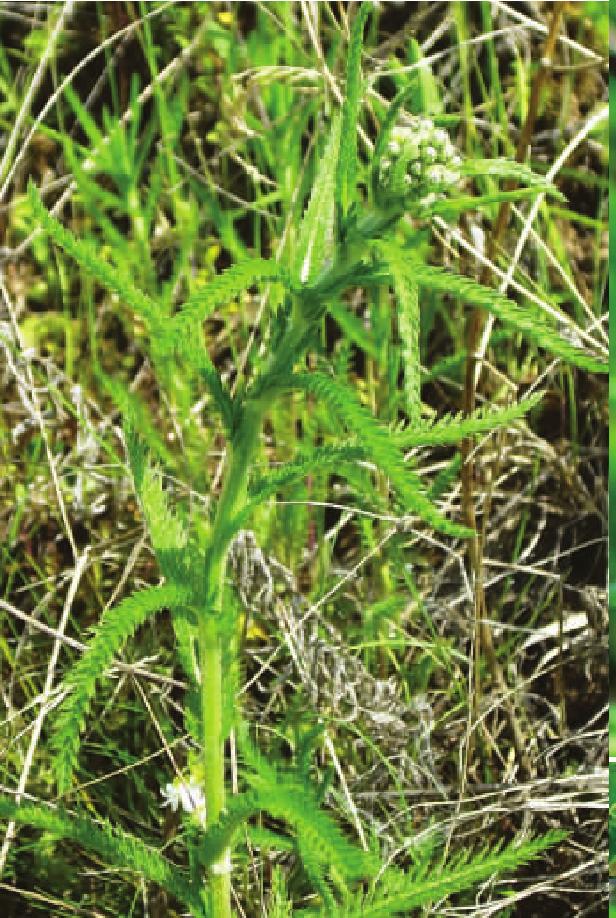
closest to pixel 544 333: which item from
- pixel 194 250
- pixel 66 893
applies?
pixel 66 893

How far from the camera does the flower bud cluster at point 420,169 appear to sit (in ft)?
3.36

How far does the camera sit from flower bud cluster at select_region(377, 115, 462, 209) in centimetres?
103

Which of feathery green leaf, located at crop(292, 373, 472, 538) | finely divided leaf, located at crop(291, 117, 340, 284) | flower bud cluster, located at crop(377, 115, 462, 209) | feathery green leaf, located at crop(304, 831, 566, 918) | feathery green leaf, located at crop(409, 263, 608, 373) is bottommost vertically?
feathery green leaf, located at crop(304, 831, 566, 918)

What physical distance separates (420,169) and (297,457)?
30cm

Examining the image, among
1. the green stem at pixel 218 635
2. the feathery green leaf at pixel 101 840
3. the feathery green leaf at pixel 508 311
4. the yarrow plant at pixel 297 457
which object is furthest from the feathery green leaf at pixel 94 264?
the feathery green leaf at pixel 101 840

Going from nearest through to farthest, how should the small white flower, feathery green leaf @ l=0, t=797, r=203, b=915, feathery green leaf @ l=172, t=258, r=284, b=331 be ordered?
feathery green leaf @ l=172, t=258, r=284, b=331 < feathery green leaf @ l=0, t=797, r=203, b=915 < the small white flower

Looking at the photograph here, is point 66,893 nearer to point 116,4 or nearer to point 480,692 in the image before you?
point 480,692

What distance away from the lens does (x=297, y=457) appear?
3.95 feet

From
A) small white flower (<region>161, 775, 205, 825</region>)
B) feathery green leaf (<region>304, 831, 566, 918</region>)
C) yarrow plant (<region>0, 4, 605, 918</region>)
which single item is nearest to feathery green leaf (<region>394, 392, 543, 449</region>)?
yarrow plant (<region>0, 4, 605, 918</region>)

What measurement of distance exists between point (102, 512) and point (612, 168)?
3.32ft

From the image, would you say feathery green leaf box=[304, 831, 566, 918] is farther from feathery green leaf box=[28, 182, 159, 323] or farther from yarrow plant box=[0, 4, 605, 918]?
feathery green leaf box=[28, 182, 159, 323]

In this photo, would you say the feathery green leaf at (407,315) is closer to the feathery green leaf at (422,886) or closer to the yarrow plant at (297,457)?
the yarrow plant at (297,457)

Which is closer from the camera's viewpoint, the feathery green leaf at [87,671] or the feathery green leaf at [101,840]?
the feathery green leaf at [87,671]

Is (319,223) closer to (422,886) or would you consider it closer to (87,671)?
(87,671)
